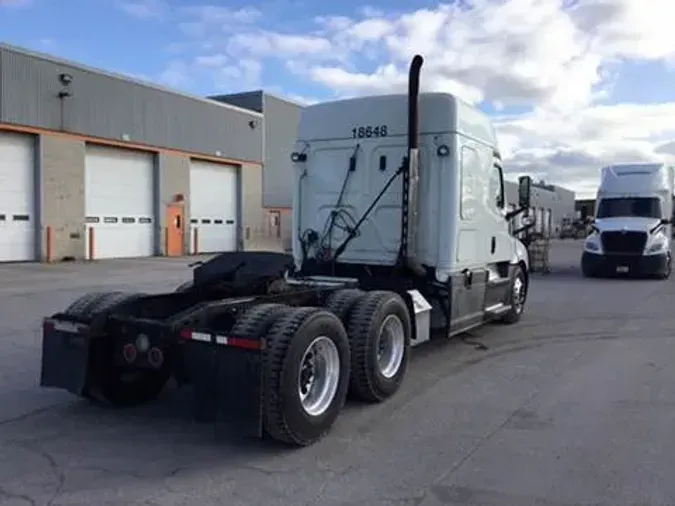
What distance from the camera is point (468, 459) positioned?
15.6 feet

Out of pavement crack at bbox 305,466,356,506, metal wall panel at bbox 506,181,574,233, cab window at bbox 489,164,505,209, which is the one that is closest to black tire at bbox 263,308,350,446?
pavement crack at bbox 305,466,356,506

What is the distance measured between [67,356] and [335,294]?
2463 mm

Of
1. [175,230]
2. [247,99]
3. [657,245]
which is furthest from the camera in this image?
[247,99]

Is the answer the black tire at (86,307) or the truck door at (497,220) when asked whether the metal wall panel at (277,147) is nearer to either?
the truck door at (497,220)

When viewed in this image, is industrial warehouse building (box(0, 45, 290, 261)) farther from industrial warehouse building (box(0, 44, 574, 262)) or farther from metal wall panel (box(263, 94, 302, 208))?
metal wall panel (box(263, 94, 302, 208))

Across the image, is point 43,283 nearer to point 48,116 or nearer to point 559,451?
point 48,116

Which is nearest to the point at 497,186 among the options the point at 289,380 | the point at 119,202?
the point at 289,380

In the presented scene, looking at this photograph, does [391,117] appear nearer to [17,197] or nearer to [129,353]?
[129,353]

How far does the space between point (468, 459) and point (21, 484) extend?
9.87ft

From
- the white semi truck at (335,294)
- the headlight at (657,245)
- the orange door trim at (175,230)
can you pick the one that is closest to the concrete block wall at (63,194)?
the orange door trim at (175,230)

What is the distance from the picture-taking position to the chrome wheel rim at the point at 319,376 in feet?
17.2

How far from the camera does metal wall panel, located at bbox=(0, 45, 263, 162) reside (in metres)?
23.0

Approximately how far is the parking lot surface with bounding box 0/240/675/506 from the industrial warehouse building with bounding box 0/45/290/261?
16.7m

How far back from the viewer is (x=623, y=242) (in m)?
20.6
